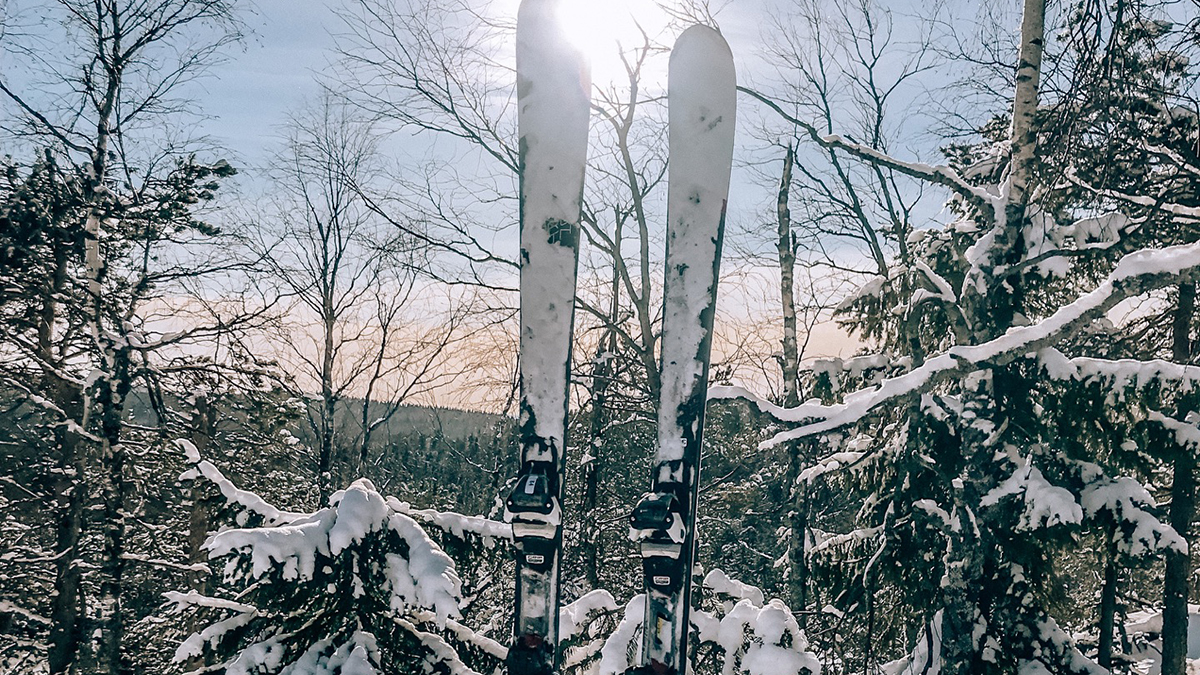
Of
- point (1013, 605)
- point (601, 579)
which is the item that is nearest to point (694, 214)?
point (1013, 605)

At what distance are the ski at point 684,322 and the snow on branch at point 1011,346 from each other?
258 mm

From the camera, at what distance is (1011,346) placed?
263 centimetres

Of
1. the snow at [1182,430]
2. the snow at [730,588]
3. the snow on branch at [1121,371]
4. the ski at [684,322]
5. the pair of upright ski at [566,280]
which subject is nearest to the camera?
the ski at [684,322]

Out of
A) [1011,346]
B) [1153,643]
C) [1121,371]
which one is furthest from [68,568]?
[1153,643]

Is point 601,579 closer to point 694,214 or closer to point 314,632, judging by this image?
point 314,632

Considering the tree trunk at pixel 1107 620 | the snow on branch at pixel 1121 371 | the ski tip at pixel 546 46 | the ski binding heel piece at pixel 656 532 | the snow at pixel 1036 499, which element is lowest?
the tree trunk at pixel 1107 620

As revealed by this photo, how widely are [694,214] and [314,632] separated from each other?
8.86ft

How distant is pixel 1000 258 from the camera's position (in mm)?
4258

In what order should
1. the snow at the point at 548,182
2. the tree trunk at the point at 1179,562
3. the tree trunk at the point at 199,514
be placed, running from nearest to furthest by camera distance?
the snow at the point at 548,182, the tree trunk at the point at 199,514, the tree trunk at the point at 1179,562

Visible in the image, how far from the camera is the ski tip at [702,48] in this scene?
3.39 meters

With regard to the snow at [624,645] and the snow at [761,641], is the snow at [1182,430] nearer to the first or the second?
the snow at [761,641]

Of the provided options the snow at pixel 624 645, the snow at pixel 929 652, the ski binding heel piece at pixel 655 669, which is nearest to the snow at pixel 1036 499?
the snow at pixel 929 652

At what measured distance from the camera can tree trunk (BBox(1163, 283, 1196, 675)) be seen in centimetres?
705

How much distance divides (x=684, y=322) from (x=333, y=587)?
2.04 metres
